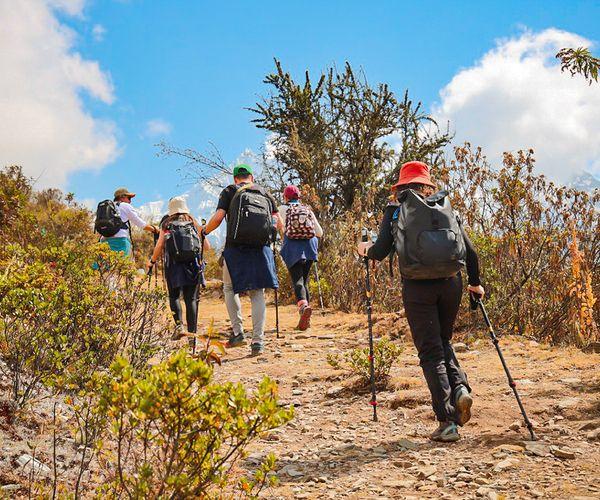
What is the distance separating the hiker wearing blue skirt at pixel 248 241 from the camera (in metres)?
6.40

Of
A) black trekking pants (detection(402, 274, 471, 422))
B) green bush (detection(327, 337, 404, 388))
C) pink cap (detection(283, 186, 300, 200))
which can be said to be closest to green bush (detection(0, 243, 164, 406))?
green bush (detection(327, 337, 404, 388))

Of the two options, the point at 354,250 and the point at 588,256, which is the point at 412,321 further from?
the point at 354,250

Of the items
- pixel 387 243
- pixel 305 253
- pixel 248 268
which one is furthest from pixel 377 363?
pixel 305 253

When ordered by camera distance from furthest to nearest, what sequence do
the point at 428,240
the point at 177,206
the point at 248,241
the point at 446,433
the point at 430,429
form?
the point at 177,206, the point at 248,241, the point at 430,429, the point at 446,433, the point at 428,240

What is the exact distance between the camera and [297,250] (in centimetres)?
821

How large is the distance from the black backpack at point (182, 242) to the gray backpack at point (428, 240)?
3.57 meters

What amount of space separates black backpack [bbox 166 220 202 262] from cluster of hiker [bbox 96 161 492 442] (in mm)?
12

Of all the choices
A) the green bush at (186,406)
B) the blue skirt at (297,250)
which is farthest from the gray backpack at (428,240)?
the blue skirt at (297,250)

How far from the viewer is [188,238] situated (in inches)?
A: 268

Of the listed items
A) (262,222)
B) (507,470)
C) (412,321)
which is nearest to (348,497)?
(507,470)

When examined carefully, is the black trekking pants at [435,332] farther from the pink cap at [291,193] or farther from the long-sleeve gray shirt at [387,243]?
the pink cap at [291,193]

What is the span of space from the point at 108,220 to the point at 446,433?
20.4ft

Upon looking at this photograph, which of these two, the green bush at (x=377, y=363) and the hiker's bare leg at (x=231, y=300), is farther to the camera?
the hiker's bare leg at (x=231, y=300)

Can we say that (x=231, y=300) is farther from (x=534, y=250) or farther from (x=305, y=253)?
(x=534, y=250)
